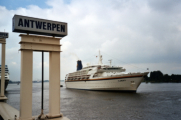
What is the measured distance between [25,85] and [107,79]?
28791 millimetres

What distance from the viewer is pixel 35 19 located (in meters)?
6.38

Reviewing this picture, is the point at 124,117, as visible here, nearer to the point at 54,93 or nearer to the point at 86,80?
the point at 54,93

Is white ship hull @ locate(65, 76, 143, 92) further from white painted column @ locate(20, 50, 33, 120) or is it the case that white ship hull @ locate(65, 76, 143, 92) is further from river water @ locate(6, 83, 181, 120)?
white painted column @ locate(20, 50, 33, 120)

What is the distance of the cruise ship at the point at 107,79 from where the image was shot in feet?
104

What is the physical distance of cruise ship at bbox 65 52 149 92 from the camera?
104 ft

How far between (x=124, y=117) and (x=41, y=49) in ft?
31.7

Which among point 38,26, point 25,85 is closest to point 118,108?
point 25,85

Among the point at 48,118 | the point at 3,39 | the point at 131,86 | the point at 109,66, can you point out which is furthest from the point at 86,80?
the point at 48,118

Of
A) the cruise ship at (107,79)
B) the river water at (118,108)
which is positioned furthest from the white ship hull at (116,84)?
the river water at (118,108)

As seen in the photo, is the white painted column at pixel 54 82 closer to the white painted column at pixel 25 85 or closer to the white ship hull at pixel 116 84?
the white painted column at pixel 25 85

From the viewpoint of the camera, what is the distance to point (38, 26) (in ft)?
21.2

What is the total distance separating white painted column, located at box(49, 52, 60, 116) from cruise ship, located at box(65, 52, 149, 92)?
26.4 metres

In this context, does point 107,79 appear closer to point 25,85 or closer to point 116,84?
point 116,84

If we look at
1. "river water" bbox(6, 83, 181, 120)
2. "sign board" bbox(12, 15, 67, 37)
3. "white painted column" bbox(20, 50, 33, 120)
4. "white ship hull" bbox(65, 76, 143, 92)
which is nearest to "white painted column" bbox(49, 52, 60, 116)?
"white painted column" bbox(20, 50, 33, 120)
